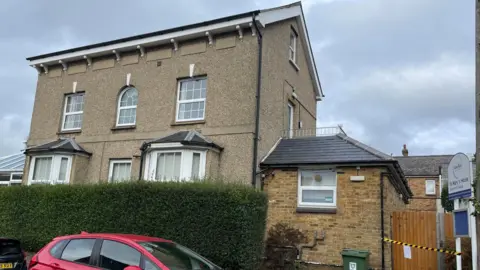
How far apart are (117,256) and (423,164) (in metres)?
40.2

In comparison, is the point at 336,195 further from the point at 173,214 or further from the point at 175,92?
the point at 175,92

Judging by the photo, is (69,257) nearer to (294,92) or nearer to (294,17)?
(294,92)

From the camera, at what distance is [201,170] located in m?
13.6

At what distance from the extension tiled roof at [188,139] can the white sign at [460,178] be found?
784 centimetres

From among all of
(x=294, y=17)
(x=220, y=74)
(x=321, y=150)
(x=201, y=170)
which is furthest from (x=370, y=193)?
(x=294, y=17)

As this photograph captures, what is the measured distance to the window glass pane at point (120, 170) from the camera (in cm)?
1581

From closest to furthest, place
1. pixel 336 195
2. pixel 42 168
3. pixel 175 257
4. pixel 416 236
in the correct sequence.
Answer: pixel 175 257
pixel 416 236
pixel 336 195
pixel 42 168

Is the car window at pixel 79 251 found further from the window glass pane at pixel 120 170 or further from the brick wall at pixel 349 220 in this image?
the window glass pane at pixel 120 170

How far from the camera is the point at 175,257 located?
251 inches

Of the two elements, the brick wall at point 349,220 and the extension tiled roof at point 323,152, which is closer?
the brick wall at point 349,220

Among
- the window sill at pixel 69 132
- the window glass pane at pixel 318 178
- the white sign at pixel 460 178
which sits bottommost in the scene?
the white sign at pixel 460 178

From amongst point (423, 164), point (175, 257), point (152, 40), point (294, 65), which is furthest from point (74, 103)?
point (423, 164)

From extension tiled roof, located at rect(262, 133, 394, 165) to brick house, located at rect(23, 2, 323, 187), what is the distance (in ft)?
1.92

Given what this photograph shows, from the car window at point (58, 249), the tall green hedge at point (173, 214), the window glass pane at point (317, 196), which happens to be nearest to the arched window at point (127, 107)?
the tall green hedge at point (173, 214)
